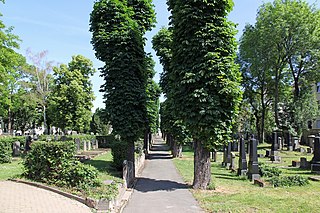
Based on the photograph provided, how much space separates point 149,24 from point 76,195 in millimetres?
11402

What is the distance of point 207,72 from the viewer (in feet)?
40.4

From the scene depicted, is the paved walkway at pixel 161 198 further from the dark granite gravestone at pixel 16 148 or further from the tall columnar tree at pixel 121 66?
the dark granite gravestone at pixel 16 148

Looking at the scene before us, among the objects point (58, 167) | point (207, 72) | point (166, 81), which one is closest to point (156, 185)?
point (58, 167)

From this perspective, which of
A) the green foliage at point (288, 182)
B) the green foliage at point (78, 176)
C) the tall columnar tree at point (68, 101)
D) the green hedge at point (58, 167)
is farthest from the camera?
the tall columnar tree at point (68, 101)

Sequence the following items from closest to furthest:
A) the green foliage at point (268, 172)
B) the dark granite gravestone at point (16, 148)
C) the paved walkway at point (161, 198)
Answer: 1. the paved walkway at point (161, 198)
2. the green foliage at point (268, 172)
3. the dark granite gravestone at point (16, 148)

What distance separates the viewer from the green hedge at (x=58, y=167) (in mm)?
10047

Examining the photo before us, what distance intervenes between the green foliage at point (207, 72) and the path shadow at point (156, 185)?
227 centimetres

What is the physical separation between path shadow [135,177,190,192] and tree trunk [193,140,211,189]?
25.9 inches

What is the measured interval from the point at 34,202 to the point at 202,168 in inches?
260

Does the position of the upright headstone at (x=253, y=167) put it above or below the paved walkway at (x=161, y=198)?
above

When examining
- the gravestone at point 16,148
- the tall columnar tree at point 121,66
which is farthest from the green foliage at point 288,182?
the gravestone at point 16,148

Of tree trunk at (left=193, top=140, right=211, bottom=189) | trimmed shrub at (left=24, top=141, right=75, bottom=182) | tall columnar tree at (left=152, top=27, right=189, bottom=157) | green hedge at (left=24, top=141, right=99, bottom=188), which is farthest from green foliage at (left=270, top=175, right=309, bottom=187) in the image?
tall columnar tree at (left=152, top=27, right=189, bottom=157)

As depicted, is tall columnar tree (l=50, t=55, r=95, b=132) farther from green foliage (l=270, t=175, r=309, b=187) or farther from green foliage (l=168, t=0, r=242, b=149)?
green foliage (l=270, t=175, r=309, b=187)

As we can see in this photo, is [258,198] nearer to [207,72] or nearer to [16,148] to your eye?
[207,72]
